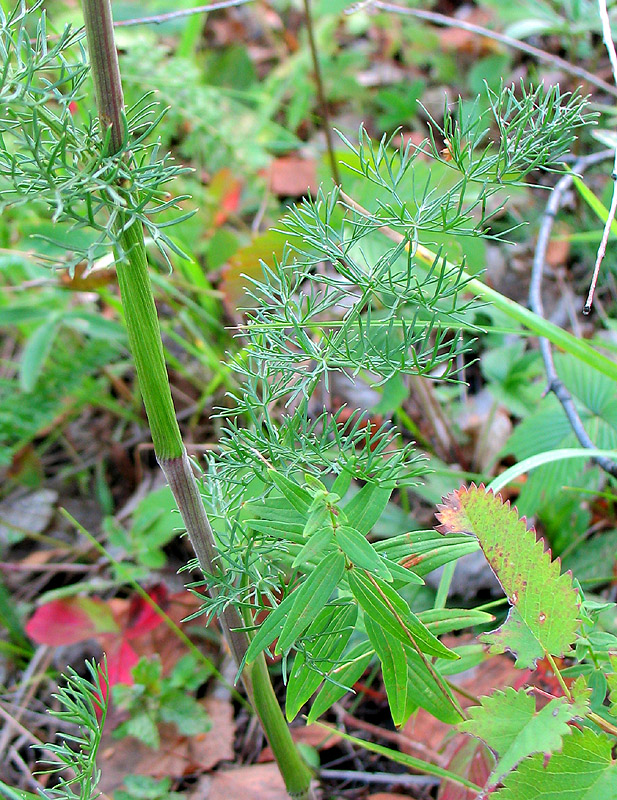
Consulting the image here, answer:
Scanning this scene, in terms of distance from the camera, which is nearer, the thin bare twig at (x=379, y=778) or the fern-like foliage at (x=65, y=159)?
the fern-like foliage at (x=65, y=159)

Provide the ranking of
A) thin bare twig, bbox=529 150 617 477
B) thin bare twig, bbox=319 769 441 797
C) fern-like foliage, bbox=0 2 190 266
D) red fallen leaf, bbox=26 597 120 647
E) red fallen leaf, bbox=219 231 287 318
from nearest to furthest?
fern-like foliage, bbox=0 2 190 266 < thin bare twig, bbox=319 769 441 797 < thin bare twig, bbox=529 150 617 477 < red fallen leaf, bbox=26 597 120 647 < red fallen leaf, bbox=219 231 287 318

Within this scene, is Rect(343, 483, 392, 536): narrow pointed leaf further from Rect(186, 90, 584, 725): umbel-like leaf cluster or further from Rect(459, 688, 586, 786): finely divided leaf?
Rect(459, 688, 586, 786): finely divided leaf

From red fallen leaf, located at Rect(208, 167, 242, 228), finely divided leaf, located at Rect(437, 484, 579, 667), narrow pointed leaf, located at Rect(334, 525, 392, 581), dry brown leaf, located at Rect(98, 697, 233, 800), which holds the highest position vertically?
red fallen leaf, located at Rect(208, 167, 242, 228)

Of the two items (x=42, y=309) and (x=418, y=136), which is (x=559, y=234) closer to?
(x=418, y=136)

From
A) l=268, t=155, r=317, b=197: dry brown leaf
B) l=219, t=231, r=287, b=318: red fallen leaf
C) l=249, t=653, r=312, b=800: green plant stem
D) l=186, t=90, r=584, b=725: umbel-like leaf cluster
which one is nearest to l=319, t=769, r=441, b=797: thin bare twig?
l=249, t=653, r=312, b=800: green plant stem

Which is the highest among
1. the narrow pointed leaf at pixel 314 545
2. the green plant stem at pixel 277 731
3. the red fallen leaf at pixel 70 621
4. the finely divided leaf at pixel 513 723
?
the narrow pointed leaf at pixel 314 545

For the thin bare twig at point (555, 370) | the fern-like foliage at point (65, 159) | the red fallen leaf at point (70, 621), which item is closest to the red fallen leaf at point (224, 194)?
the thin bare twig at point (555, 370)

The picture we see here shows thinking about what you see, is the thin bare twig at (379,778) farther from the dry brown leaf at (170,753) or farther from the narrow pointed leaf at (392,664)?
the narrow pointed leaf at (392,664)

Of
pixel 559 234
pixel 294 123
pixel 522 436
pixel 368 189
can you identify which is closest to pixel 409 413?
pixel 522 436
